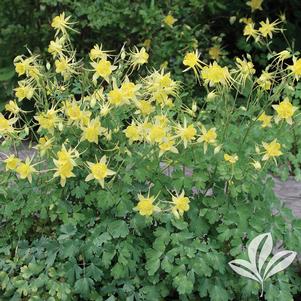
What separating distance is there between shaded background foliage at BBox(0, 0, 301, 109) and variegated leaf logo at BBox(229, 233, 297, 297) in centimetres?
245

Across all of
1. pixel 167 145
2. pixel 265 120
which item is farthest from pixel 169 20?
pixel 167 145

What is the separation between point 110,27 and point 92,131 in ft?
8.28

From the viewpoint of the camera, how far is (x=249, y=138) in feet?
10.3

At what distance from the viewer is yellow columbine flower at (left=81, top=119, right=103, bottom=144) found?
285 cm

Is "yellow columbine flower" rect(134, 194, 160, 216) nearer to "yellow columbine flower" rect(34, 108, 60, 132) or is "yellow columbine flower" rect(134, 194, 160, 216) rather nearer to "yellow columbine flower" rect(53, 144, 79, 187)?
"yellow columbine flower" rect(53, 144, 79, 187)

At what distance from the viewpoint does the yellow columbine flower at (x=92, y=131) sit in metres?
2.85

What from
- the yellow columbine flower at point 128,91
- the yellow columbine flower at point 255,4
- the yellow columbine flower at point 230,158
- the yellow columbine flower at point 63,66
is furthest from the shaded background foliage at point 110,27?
the yellow columbine flower at point 230,158

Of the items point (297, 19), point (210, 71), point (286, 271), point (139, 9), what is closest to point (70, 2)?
point (139, 9)

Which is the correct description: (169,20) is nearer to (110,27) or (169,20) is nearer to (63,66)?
(110,27)

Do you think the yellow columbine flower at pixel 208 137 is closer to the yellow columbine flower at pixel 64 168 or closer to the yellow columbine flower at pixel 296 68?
the yellow columbine flower at pixel 296 68

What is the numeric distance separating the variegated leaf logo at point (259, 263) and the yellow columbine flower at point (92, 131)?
79cm

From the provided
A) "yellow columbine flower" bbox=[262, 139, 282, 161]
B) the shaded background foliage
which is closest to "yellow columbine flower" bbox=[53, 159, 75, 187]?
"yellow columbine flower" bbox=[262, 139, 282, 161]

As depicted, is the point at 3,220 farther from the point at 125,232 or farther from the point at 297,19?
the point at 297,19

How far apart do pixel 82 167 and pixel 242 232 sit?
733 millimetres
